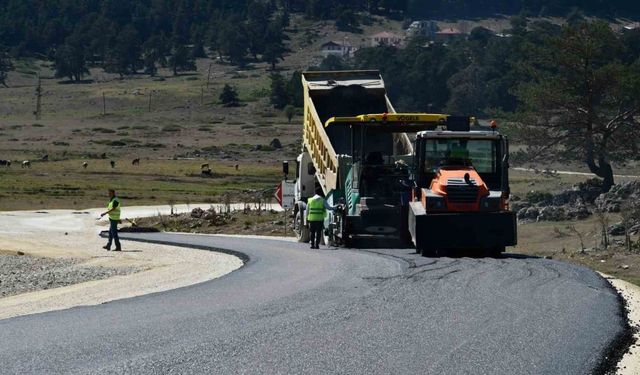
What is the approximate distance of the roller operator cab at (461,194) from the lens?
23969 mm

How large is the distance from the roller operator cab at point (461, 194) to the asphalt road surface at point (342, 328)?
4.53m

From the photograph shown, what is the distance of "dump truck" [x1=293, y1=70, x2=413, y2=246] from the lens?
2834cm

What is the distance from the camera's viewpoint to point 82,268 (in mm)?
28766

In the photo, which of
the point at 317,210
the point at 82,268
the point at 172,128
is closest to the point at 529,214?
the point at 317,210

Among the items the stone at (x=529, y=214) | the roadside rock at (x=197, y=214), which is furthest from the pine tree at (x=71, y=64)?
the stone at (x=529, y=214)

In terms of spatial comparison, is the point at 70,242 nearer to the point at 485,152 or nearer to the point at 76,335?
the point at 485,152

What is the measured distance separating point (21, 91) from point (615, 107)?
Answer: 12500 centimetres

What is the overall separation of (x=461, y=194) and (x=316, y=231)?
26.7ft

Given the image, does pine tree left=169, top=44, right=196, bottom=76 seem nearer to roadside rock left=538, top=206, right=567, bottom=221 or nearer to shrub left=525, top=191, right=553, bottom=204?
shrub left=525, top=191, right=553, bottom=204

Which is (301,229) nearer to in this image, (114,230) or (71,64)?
(114,230)

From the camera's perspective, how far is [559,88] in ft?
172

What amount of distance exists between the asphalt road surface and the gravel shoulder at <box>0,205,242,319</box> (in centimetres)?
216

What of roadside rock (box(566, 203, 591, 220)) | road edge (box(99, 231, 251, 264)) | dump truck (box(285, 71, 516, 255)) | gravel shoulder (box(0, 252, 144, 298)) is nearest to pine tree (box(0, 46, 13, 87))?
road edge (box(99, 231, 251, 264))

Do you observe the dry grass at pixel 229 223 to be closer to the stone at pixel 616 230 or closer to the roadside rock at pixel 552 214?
the roadside rock at pixel 552 214
